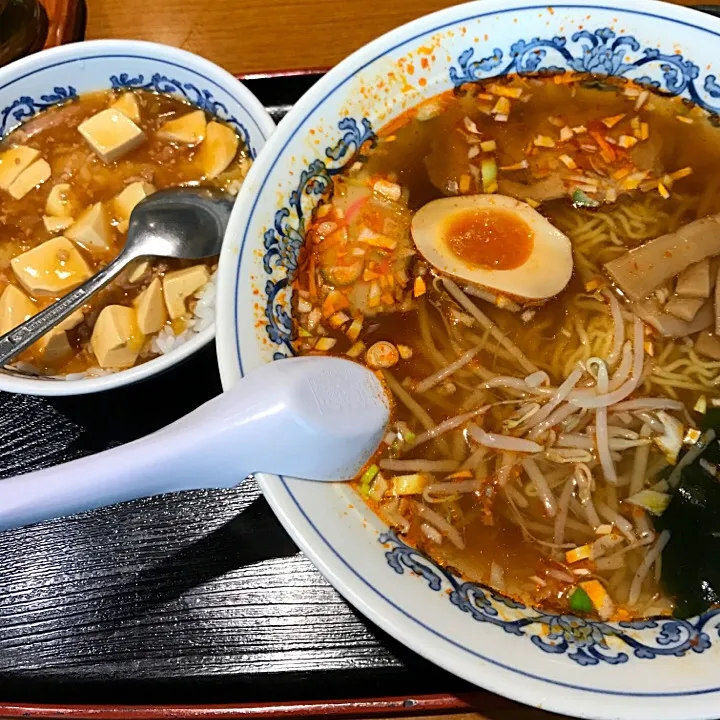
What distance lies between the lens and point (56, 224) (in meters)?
1.74

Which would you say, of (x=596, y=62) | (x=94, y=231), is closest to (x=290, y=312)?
(x=94, y=231)

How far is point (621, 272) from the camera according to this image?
1492mm

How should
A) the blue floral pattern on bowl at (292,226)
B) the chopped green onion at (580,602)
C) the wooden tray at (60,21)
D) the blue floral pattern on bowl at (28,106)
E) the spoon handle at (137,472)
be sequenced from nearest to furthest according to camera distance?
1. the spoon handle at (137,472)
2. the chopped green onion at (580,602)
3. the blue floral pattern on bowl at (292,226)
4. the blue floral pattern on bowl at (28,106)
5. the wooden tray at (60,21)

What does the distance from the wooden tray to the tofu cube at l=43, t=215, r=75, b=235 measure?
778 mm

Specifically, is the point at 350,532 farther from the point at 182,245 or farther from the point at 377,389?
the point at 182,245

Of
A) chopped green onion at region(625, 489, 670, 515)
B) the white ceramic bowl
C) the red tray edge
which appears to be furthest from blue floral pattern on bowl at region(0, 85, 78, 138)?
chopped green onion at region(625, 489, 670, 515)

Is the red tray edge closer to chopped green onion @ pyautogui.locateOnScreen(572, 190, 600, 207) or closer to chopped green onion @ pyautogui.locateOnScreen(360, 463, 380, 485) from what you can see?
chopped green onion @ pyautogui.locateOnScreen(360, 463, 380, 485)

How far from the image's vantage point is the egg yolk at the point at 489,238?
5.03 feet

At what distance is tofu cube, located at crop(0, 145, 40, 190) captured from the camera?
1.80 m

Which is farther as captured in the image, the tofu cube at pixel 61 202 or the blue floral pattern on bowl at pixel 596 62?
the tofu cube at pixel 61 202

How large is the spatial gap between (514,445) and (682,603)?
0.44 metres

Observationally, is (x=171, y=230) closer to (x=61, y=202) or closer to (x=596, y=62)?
(x=61, y=202)

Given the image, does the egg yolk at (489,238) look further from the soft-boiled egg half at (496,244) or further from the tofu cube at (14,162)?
the tofu cube at (14,162)

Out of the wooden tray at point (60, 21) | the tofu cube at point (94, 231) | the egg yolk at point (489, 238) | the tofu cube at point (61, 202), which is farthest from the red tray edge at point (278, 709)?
the wooden tray at point (60, 21)
